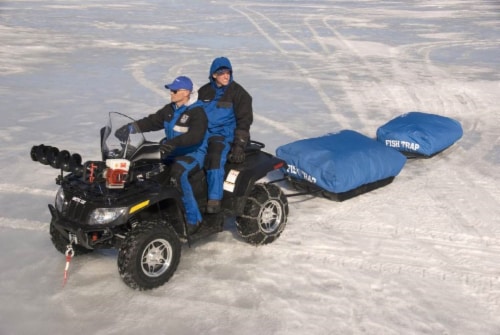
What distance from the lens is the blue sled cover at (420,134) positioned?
27.6ft

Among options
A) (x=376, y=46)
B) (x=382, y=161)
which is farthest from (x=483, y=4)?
(x=382, y=161)

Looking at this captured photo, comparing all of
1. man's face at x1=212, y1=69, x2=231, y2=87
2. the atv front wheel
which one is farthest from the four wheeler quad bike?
man's face at x1=212, y1=69, x2=231, y2=87

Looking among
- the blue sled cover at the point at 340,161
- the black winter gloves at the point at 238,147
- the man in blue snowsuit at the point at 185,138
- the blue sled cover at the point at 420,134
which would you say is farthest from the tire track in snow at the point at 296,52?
the man in blue snowsuit at the point at 185,138

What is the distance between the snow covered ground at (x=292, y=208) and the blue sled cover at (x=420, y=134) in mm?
269

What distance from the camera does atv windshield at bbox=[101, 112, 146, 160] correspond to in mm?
4616

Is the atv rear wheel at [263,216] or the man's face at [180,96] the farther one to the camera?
the atv rear wheel at [263,216]

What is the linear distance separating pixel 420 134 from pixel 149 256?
5.16 meters

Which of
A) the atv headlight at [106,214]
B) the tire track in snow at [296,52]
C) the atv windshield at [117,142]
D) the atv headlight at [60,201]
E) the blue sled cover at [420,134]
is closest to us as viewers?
the atv headlight at [106,214]

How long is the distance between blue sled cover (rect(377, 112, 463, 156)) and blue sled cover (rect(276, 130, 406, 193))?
40.2 inches

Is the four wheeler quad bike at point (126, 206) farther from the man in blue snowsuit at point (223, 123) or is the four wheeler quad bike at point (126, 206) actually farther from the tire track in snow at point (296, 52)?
the tire track in snow at point (296, 52)

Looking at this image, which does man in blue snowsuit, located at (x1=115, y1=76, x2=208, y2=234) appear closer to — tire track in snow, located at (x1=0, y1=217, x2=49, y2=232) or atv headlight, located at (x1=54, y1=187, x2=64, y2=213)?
atv headlight, located at (x1=54, y1=187, x2=64, y2=213)

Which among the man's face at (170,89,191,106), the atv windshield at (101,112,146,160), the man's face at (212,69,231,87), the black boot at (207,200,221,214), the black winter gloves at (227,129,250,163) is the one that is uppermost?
the man's face at (212,69,231,87)

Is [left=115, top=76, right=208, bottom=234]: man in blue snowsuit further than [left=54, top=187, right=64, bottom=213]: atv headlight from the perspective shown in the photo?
Yes

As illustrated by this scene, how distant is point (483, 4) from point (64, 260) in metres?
41.3
